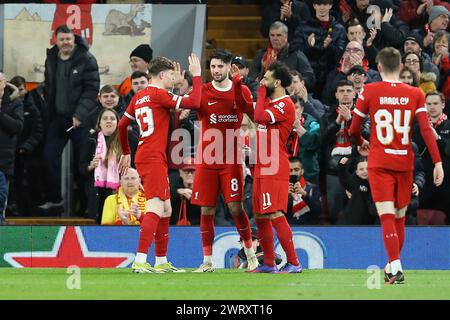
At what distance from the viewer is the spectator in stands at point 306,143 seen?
17688 millimetres

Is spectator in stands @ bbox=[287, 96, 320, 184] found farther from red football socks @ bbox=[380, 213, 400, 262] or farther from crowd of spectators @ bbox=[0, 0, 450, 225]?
red football socks @ bbox=[380, 213, 400, 262]

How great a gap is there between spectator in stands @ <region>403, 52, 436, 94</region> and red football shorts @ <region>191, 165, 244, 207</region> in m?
4.77

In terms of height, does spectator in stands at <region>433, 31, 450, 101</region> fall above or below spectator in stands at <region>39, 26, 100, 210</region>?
above

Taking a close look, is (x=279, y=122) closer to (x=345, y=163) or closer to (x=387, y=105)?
(x=387, y=105)

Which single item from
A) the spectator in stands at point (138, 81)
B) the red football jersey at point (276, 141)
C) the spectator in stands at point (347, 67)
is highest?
the spectator in stands at point (347, 67)

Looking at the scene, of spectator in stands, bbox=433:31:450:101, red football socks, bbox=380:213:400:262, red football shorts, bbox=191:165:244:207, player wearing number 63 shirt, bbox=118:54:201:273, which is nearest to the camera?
red football socks, bbox=380:213:400:262

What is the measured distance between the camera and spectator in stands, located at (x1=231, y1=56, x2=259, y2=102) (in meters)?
18.1

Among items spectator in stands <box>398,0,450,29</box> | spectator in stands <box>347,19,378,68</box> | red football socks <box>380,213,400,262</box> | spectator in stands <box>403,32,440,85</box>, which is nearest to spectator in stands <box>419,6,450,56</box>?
spectator in stands <box>403,32,440,85</box>

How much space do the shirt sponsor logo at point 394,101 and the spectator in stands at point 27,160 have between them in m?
7.25

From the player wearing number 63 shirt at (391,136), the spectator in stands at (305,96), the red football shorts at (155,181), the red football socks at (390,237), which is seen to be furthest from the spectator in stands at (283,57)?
the red football socks at (390,237)

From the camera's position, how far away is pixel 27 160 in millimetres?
19547

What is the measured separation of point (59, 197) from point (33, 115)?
1.25m

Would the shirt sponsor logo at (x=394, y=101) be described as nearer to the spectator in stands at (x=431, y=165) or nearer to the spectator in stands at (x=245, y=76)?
the spectator in stands at (x=431, y=165)

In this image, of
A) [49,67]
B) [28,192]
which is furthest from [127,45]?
[28,192]
